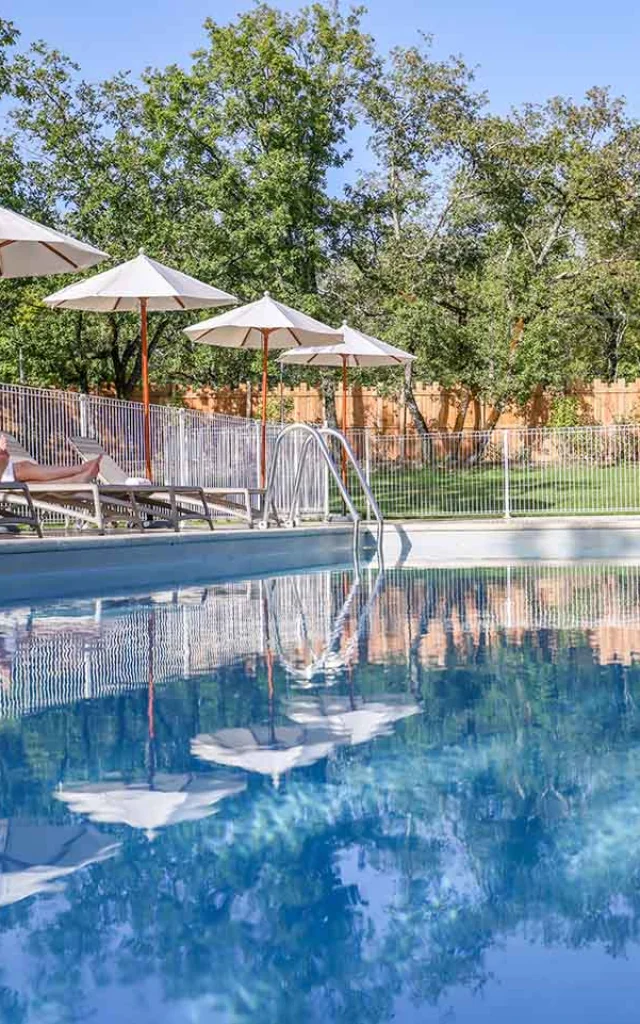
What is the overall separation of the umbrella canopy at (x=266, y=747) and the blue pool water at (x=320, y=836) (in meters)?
0.02

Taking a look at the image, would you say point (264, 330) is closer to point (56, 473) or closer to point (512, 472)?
point (56, 473)

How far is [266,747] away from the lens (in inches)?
164

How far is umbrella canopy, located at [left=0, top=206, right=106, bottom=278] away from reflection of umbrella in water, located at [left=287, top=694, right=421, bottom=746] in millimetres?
6698

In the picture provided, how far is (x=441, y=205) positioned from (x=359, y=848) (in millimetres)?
27203

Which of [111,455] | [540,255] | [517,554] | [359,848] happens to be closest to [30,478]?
[111,455]

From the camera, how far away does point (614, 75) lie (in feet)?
90.3

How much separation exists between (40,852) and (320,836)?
2.40ft

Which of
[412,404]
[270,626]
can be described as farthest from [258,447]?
[412,404]

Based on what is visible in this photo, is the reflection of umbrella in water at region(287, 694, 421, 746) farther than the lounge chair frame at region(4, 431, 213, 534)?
No

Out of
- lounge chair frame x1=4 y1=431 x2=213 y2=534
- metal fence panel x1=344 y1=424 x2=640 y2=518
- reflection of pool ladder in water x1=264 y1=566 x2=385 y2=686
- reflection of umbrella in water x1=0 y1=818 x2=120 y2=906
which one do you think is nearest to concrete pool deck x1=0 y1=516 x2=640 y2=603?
lounge chair frame x1=4 y1=431 x2=213 y2=534

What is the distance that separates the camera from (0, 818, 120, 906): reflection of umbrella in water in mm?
2750

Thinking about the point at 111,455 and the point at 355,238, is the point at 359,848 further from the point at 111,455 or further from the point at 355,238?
the point at 355,238

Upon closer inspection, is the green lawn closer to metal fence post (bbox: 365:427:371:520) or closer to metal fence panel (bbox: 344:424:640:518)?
metal fence panel (bbox: 344:424:640:518)

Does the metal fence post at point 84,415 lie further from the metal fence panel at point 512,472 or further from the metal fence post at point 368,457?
the metal fence panel at point 512,472
